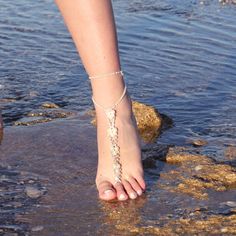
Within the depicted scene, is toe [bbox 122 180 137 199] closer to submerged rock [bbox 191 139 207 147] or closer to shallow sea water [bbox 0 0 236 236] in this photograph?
shallow sea water [bbox 0 0 236 236]

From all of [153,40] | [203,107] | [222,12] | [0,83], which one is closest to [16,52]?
[0,83]

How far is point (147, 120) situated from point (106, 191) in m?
0.89

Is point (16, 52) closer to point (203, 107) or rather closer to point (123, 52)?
point (123, 52)

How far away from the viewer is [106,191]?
259 centimetres

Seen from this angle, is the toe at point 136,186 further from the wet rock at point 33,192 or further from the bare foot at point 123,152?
the wet rock at point 33,192

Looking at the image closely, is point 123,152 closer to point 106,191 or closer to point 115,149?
point 115,149

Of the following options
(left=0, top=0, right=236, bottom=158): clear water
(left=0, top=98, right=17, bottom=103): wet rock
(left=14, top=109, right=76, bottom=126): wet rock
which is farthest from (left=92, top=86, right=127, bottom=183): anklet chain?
(left=0, top=98, right=17, bottom=103): wet rock

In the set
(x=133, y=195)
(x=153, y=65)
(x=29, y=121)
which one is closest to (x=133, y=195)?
(x=133, y=195)

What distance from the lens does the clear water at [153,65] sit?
3.57 m

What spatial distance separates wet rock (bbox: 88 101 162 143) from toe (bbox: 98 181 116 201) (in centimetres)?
66

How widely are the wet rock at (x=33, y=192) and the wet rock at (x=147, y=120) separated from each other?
31.9 inches

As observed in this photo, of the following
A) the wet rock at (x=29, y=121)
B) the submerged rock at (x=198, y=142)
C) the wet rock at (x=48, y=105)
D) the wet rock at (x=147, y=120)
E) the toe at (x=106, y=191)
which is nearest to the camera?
the toe at (x=106, y=191)

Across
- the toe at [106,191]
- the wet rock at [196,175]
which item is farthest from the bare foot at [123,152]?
the wet rock at [196,175]

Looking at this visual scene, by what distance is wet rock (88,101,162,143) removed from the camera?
3316 mm
